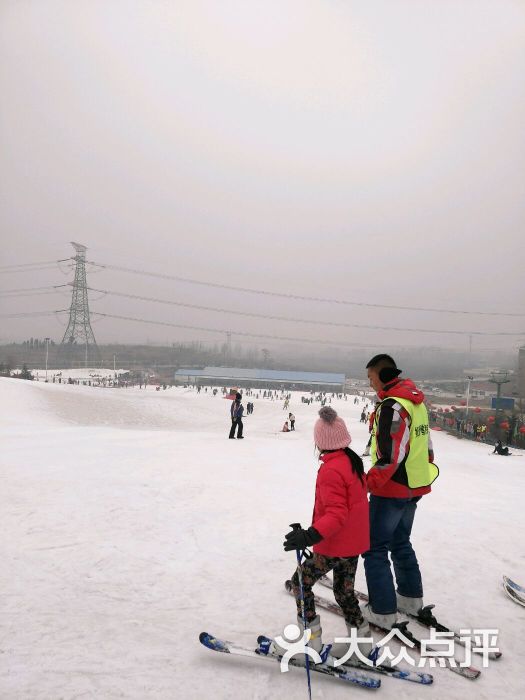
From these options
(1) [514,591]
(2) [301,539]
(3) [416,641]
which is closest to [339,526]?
(2) [301,539]

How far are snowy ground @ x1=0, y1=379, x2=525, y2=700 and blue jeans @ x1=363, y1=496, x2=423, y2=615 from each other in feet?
1.55

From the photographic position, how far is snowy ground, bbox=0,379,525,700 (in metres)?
2.58

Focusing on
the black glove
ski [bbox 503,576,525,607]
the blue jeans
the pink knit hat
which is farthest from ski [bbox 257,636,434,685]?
ski [bbox 503,576,525,607]

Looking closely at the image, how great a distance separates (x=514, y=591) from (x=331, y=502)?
250 cm

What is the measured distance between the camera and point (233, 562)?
4348 millimetres

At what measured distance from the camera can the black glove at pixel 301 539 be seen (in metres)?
2.51

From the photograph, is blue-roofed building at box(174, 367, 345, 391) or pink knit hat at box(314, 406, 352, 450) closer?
pink knit hat at box(314, 406, 352, 450)

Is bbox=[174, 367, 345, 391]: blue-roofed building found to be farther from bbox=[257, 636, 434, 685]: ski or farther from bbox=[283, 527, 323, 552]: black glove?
bbox=[283, 527, 323, 552]: black glove

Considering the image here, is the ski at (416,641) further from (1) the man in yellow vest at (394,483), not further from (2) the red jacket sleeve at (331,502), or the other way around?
(2) the red jacket sleeve at (331,502)

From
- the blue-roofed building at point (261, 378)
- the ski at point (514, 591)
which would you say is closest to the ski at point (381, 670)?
the ski at point (514, 591)

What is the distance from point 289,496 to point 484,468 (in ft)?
28.5

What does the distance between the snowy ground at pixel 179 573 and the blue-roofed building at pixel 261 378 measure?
8356 cm
